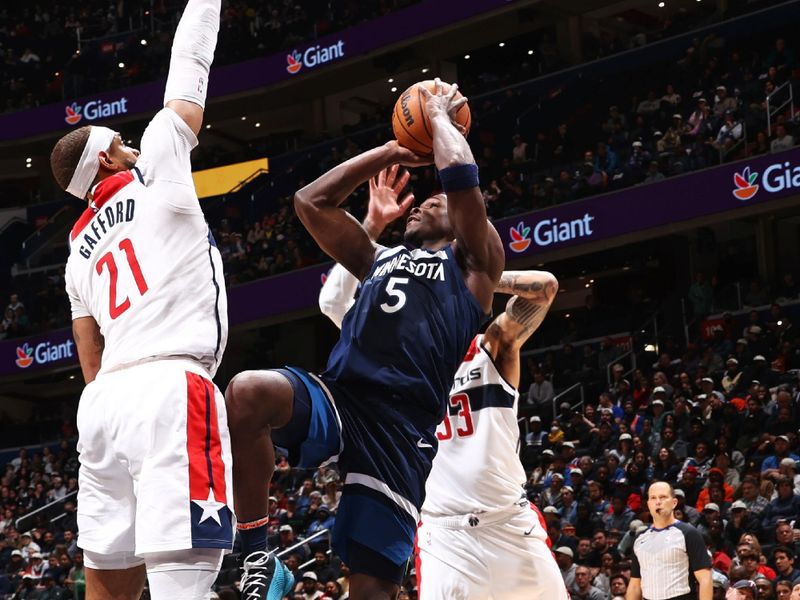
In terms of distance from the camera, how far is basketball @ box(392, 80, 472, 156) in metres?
5.01

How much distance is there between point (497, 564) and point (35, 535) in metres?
16.6

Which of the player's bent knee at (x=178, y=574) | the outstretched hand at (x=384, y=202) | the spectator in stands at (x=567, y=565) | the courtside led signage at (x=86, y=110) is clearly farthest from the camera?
the courtside led signage at (x=86, y=110)

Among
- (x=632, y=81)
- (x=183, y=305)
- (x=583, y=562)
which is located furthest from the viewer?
(x=632, y=81)

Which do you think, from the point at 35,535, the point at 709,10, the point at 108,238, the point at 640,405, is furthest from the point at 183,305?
the point at 709,10

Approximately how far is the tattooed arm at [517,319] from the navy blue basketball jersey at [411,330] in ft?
7.89

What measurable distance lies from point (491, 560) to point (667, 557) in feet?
10.8

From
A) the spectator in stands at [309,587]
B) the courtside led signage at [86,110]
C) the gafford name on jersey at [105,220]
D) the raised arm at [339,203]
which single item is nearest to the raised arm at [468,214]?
the raised arm at [339,203]

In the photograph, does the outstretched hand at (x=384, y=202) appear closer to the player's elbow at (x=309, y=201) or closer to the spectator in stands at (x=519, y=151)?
the player's elbow at (x=309, y=201)

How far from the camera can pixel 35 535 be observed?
2136 centimetres

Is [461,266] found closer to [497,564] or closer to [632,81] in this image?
[497,564]

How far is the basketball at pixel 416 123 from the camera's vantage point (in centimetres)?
501

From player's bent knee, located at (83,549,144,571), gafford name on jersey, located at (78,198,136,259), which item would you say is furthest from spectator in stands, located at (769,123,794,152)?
player's bent knee, located at (83,549,144,571)

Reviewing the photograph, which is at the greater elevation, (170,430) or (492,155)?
(492,155)

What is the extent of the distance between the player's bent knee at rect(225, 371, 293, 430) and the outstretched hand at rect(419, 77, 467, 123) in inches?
57.6
